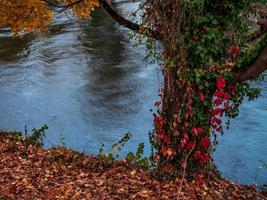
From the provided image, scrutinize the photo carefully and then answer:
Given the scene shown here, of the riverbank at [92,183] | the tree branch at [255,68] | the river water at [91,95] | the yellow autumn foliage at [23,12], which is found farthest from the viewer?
the river water at [91,95]

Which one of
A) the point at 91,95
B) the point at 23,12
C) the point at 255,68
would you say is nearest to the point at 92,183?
the point at 255,68

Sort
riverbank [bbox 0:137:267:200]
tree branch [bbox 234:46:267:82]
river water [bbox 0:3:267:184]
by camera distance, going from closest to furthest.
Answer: tree branch [bbox 234:46:267:82] < riverbank [bbox 0:137:267:200] < river water [bbox 0:3:267:184]

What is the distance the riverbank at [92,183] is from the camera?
1005 centimetres

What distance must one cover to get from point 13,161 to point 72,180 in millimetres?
2793

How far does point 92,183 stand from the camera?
35.4 ft

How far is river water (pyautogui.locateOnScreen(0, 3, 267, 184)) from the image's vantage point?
63.6 ft

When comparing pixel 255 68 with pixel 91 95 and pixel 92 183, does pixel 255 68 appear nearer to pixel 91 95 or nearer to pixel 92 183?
pixel 92 183

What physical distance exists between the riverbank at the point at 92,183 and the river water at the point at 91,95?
395cm

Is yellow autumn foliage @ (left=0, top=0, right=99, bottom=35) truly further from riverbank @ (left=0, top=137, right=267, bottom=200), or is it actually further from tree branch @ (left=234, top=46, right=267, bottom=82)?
tree branch @ (left=234, top=46, right=267, bottom=82)

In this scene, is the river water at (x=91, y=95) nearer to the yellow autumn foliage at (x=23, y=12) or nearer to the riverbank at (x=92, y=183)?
the riverbank at (x=92, y=183)

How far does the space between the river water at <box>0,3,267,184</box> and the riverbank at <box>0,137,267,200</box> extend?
13.0ft

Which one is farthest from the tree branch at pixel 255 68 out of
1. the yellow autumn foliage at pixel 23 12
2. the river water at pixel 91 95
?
the yellow autumn foliage at pixel 23 12

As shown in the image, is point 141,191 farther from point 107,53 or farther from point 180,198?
point 107,53

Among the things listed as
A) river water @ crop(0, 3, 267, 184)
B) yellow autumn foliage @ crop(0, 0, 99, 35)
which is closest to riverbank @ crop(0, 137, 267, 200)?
river water @ crop(0, 3, 267, 184)
